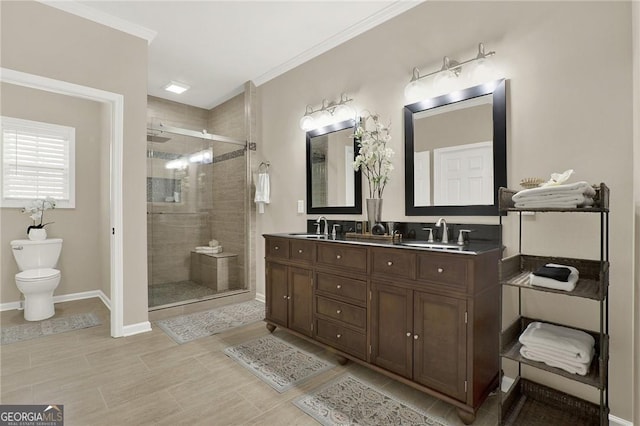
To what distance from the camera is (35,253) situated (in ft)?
11.7

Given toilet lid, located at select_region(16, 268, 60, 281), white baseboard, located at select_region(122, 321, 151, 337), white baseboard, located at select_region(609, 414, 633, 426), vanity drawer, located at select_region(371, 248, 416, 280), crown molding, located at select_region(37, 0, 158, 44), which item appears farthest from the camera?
toilet lid, located at select_region(16, 268, 60, 281)

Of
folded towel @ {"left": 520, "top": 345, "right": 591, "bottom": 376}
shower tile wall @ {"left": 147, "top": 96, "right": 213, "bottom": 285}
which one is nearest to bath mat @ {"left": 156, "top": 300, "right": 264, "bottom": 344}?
shower tile wall @ {"left": 147, "top": 96, "right": 213, "bottom": 285}

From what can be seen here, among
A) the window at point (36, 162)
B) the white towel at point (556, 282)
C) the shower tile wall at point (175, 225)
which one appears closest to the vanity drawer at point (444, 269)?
the white towel at point (556, 282)

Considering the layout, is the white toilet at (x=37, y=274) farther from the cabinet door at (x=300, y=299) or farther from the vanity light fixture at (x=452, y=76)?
the vanity light fixture at (x=452, y=76)

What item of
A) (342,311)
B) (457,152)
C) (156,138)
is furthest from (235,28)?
(342,311)

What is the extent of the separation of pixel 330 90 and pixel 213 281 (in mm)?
2800

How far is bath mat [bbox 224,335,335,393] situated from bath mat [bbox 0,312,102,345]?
70.6 inches

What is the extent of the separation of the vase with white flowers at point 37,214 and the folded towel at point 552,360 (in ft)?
15.8

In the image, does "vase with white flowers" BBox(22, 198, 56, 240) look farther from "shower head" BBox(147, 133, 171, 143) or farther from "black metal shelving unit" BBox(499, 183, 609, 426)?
"black metal shelving unit" BBox(499, 183, 609, 426)

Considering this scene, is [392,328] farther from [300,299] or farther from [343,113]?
[343,113]

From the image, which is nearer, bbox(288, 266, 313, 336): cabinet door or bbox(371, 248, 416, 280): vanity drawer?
bbox(371, 248, 416, 280): vanity drawer

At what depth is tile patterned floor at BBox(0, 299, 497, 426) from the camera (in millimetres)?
1819

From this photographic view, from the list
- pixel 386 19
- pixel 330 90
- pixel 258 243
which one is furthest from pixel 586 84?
pixel 258 243

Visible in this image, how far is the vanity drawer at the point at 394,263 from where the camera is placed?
1959 mm
